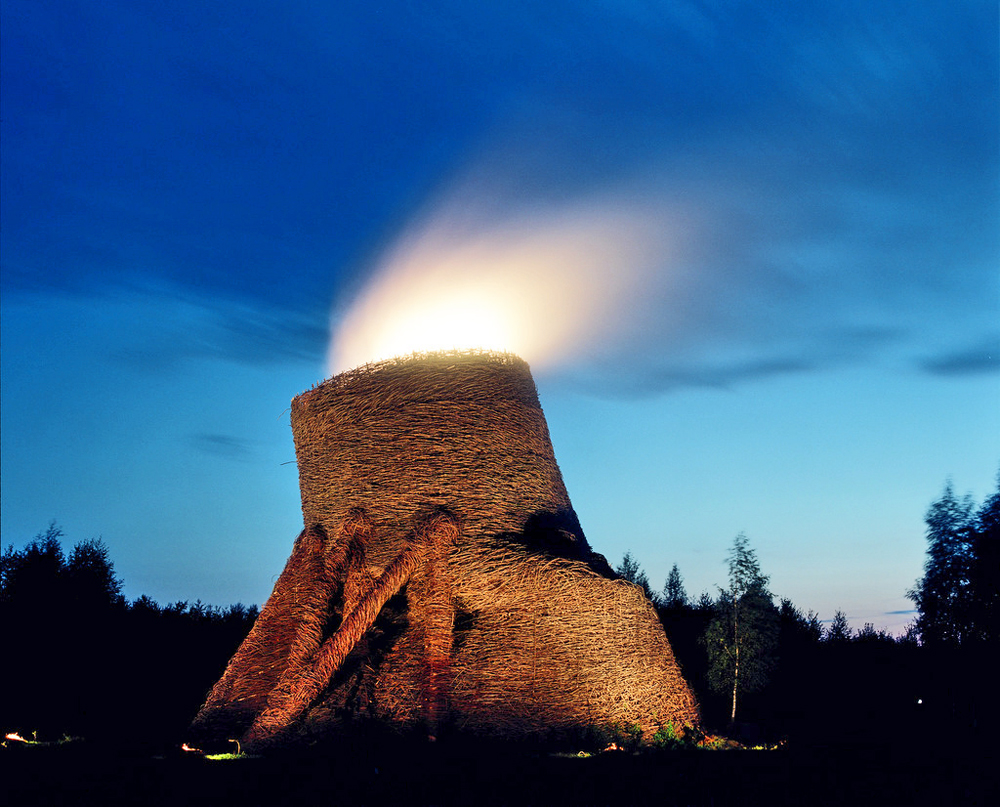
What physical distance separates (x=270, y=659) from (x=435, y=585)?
441 cm

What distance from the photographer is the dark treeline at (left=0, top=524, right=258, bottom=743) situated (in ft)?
73.6

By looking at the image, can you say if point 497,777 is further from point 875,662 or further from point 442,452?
point 875,662

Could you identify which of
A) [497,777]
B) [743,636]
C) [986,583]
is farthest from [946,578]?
[497,777]

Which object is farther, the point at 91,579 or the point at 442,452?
the point at 91,579

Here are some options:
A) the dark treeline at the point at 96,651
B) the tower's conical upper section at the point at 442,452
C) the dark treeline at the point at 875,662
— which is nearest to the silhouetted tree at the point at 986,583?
the dark treeline at the point at 875,662

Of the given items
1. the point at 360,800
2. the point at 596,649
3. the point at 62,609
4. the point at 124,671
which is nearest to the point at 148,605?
the point at 62,609

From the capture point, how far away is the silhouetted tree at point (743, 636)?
63.0 feet

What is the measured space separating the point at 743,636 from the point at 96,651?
2154 cm

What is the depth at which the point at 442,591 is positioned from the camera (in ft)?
51.1

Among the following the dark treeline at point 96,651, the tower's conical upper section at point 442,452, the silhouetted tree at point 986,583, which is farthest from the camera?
the silhouetted tree at point 986,583

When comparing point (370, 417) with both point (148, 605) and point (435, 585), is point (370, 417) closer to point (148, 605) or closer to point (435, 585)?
point (435, 585)

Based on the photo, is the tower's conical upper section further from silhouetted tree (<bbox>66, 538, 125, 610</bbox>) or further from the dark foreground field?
silhouetted tree (<bbox>66, 538, 125, 610</bbox>)

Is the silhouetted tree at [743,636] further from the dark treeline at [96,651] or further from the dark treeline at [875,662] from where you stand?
the dark treeline at [96,651]

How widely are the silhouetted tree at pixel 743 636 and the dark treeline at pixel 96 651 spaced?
11713 millimetres
